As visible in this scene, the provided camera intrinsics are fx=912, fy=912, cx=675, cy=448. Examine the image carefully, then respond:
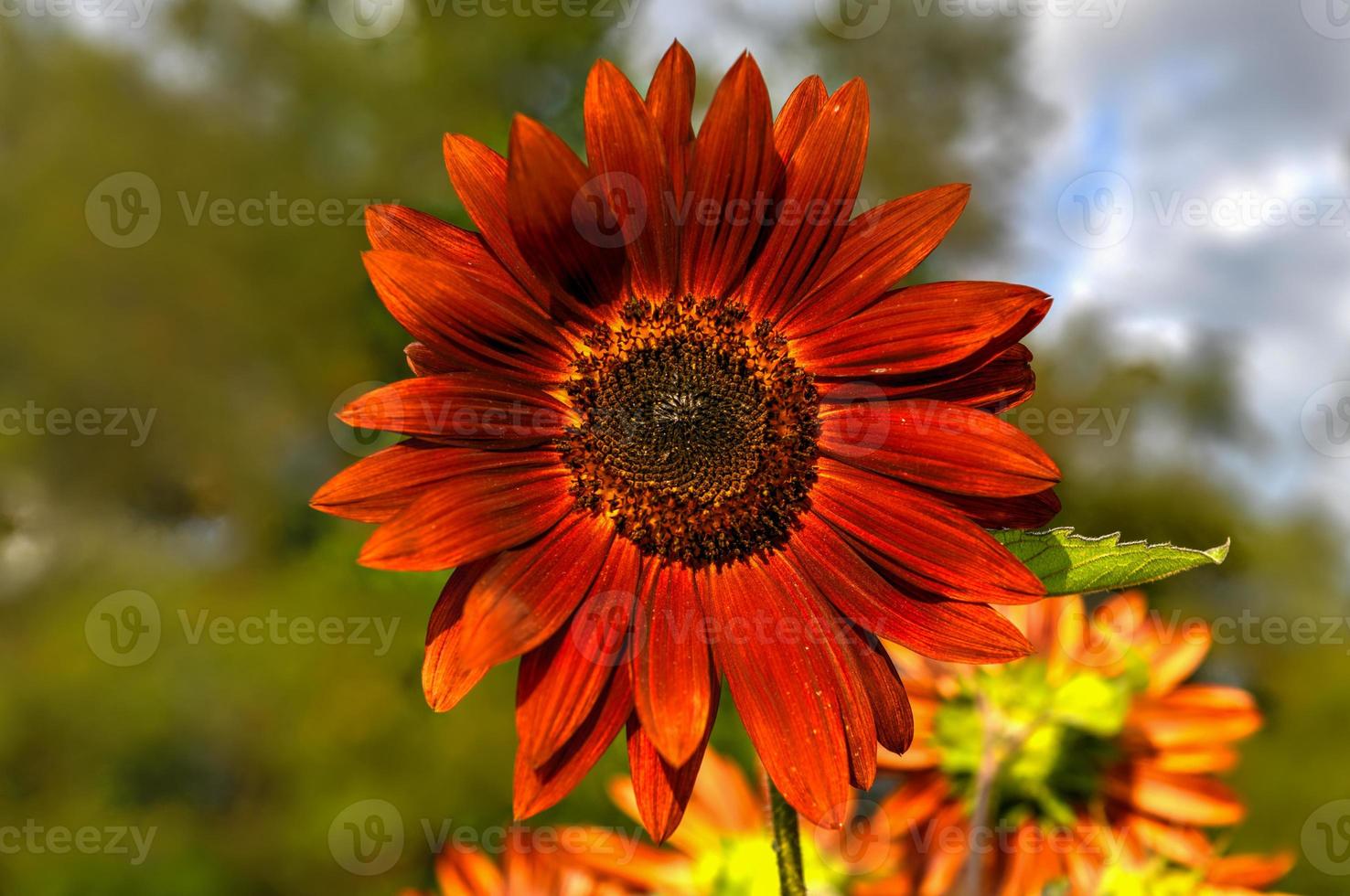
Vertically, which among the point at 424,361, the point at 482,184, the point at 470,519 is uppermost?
the point at 482,184

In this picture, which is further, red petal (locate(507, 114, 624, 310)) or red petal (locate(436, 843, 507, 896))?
red petal (locate(436, 843, 507, 896))

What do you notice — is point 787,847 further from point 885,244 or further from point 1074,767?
point 1074,767

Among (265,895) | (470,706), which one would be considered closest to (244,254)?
(470,706)

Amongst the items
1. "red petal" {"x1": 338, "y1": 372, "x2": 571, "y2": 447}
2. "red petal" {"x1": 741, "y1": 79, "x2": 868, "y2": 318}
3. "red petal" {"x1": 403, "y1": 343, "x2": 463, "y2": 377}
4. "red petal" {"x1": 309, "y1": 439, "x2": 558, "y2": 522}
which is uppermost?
"red petal" {"x1": 741, "y1": 79, "x2": 868, "y2": 318}

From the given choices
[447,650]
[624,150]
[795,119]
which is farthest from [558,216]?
[447,650]

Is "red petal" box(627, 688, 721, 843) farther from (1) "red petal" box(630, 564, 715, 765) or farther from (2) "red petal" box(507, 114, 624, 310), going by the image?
(2) "red petal" box(507, 114, 624, 310)

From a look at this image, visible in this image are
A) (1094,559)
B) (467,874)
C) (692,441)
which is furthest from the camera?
(467,874)

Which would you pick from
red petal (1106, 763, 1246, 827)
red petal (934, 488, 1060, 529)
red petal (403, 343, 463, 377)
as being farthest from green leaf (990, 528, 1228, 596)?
red petal (1106, 763, 1246, 827)

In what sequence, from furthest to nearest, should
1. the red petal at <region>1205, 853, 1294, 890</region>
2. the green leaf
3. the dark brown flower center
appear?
the red petal at <region>1205, 853, 1294, 890</region>
the dark brown flower center
the green leaf
